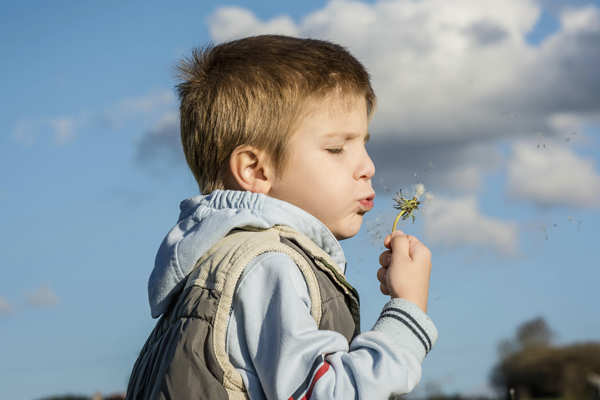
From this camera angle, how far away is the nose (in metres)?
3.35

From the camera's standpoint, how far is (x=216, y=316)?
2.79 m

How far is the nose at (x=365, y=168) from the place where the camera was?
3.35 m

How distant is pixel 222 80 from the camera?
140 inches

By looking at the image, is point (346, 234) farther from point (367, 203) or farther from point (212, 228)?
point (212, 228)

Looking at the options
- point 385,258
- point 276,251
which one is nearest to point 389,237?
point 385,258

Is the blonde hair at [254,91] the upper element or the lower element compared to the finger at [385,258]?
upper

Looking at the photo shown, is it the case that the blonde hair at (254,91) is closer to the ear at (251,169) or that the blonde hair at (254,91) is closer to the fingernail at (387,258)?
the ear at (251,169)

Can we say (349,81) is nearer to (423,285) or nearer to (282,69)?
(282,69)

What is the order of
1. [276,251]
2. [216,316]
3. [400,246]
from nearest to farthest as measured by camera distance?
1. [216,316]
2. [276,251]
3. [400,246]

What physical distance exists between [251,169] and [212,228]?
43 cm

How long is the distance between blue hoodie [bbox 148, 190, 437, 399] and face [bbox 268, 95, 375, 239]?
0.67ft

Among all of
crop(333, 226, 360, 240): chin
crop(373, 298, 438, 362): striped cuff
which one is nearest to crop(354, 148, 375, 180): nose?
crop(333, 226, 360, 240): chin

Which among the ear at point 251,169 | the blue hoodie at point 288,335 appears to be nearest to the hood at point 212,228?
the blue hoodie at point 288,335

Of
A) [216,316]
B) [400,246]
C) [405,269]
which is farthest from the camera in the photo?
[400,246]
